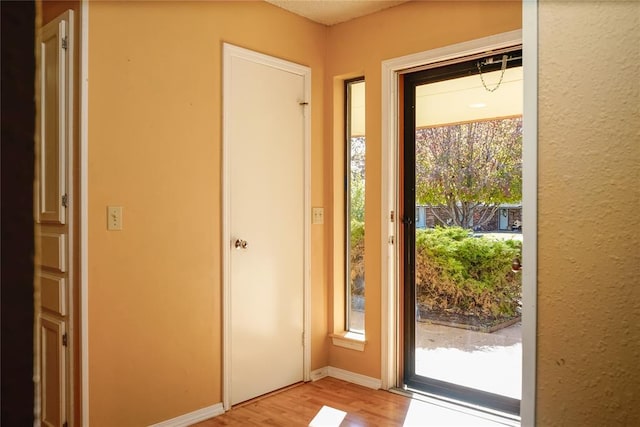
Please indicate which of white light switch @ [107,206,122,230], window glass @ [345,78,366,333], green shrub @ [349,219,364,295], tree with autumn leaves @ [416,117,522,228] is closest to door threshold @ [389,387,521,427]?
window glass @ [345,78,366,333]

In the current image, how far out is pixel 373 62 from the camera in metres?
3.30

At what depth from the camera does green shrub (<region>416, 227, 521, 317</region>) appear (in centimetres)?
287

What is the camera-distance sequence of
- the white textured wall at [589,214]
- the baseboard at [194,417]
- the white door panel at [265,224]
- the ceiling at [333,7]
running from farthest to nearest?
the ceiling at [333,7]
the white door panel at [265,224]
the baseboard at [194,417]
the white textured wall at [589,214]

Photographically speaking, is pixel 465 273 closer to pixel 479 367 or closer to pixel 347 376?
pixel 479 367

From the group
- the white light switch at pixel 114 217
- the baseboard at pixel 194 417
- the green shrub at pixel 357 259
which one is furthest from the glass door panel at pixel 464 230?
Answer: the white light switch at pixel 114 217

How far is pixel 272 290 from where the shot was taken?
3207mm

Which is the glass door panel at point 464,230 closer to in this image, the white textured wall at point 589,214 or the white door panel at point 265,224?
the white door panel at point 265,224

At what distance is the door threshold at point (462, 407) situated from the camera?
8.98ft

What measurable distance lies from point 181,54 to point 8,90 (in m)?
2.56

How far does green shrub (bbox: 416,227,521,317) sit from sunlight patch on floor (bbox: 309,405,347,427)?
35.5 inches

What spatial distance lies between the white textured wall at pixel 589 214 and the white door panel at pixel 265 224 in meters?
2.28

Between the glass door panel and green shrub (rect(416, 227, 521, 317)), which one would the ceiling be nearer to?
the glass door panel

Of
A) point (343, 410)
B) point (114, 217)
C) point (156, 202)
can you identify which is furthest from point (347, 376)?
point (114, 217)

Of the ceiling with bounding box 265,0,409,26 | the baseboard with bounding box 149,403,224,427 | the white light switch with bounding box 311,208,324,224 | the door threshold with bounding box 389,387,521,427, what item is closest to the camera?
the baseboard with bounding box 149,403,224,427
